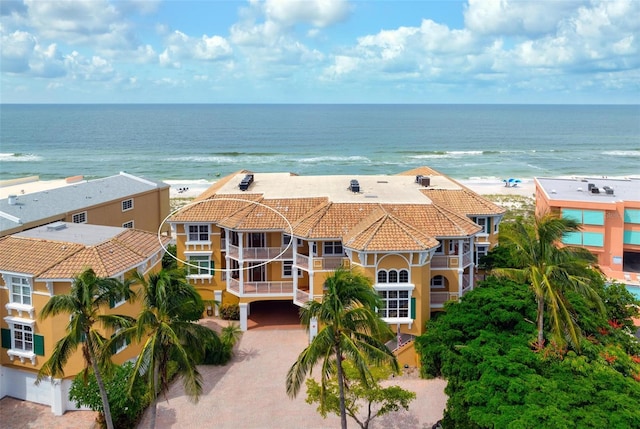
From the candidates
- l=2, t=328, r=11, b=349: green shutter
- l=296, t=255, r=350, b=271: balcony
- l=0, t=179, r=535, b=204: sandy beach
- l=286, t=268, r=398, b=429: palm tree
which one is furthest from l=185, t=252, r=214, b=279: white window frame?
l=0, t=179, r=535, b=204: sandy beach

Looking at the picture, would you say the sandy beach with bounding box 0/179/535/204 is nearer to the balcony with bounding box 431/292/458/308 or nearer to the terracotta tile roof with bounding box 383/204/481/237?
the terracotta tile roof with bounding box 383/204/481/237

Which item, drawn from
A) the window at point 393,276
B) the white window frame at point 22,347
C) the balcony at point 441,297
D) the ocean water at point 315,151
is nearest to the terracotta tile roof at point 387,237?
the window at point 393,276

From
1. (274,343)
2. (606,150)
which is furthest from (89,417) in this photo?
(606,150)

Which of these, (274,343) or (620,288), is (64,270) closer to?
(274,343)

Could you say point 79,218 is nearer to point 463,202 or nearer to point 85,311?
point 85,311

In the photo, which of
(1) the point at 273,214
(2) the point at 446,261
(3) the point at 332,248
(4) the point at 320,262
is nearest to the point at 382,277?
(4) the point at 320,262

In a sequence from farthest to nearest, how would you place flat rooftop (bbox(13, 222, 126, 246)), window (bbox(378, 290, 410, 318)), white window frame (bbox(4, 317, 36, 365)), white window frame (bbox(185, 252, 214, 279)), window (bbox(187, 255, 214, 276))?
window (bbox(187, 255, 214, 276))
white window frame (bbox(185, 252, 214, 279))
window (bbox(378, 290, 410, 318))
flat rooftop (bbox(13, 222, 126, 246))
white window frame (bbox(4, 317, 36, 365))
